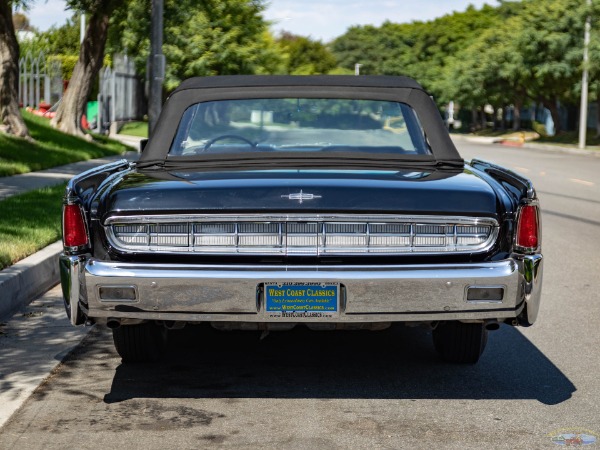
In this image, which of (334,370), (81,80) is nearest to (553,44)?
(81,80)

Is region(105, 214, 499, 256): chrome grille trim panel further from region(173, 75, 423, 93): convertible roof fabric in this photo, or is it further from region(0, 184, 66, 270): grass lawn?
region(0, 184, 66, 270): grass lawn

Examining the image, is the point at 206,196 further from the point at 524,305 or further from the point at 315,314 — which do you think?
the point at 524,305

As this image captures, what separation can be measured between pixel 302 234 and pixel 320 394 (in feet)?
2.95

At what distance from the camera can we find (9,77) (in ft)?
75.4

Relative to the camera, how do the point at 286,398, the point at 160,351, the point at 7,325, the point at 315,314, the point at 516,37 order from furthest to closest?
the point at 516,37, the point at 7,325, the point at 160,351, the point at 286,398, the point at 315,314

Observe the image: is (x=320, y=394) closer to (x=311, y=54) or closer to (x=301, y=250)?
(x=301, y=250)

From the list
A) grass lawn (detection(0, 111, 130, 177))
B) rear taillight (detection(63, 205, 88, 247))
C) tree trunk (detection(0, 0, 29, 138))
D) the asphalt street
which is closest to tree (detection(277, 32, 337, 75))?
grass lawn (detection(0, 111, 130, 177))

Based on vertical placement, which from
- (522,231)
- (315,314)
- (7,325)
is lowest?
(7,325)

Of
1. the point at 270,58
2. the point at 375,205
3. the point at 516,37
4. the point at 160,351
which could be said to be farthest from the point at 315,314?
the point at 516,37

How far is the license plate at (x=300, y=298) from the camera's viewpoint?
5.11 metres

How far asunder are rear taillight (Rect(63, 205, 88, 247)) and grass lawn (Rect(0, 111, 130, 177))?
42.2 ft

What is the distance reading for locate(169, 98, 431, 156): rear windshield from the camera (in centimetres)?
642

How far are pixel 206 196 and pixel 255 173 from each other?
45cm

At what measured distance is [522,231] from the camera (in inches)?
212
